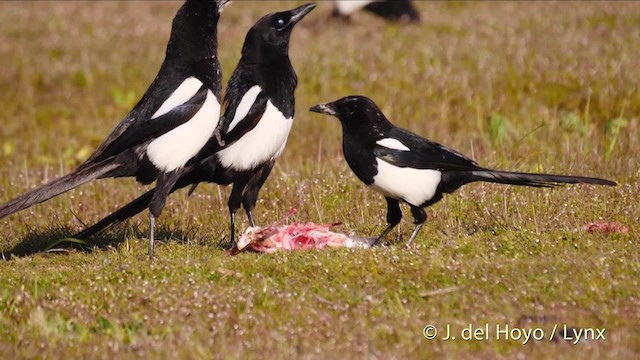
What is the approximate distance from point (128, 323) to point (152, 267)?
688 millimetres

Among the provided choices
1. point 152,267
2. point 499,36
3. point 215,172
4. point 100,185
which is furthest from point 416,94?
point 152,267

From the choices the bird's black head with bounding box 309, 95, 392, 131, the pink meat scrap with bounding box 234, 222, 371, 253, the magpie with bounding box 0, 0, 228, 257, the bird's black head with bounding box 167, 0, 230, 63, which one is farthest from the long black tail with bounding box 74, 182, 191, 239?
the bird's black head with bounding box 309, 95, 392, 131

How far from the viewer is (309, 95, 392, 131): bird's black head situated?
609 cm

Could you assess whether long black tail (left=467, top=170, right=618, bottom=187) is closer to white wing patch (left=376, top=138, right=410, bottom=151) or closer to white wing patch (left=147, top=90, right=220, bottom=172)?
white wing patch (left=376, top=138, right=410, bottom=151)

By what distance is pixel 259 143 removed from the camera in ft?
20.0

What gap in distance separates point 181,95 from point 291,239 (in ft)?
3.55

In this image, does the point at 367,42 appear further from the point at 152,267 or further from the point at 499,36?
the point at 152,267

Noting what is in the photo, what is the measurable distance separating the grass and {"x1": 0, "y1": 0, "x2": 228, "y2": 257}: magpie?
49 centimetres

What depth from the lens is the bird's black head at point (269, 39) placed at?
6.34 metres

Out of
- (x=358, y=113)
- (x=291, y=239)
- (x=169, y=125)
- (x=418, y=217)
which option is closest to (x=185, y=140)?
(x=169, y=125)

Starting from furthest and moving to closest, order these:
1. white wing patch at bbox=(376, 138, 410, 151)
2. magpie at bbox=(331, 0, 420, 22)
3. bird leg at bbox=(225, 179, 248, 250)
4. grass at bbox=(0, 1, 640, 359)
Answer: magpie at bbox=(331, 0, 420, 22)
bird leg at bbox=(225, 179, 248, 250)
white wing patch at bbox=(376, 138, 410, 151)
grass at bbox=(0, 1, 640, 359)

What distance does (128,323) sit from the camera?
185 inches

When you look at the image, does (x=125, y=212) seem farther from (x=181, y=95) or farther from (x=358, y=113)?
(x=358, y=113)

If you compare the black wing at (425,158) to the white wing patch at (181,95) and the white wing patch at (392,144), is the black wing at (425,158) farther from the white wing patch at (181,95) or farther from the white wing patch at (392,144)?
the white wing patch at (181,95)
